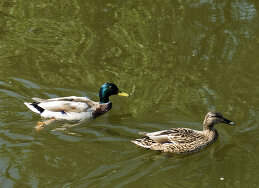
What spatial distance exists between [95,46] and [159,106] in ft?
10.2

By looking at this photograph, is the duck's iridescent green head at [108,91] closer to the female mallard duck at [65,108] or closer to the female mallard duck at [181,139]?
the female mallard duck at [65,108]

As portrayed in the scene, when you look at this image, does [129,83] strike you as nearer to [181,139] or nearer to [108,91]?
[108,91]

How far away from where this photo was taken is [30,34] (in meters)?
12.4

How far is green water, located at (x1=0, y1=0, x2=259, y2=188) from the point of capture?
25.0 ft

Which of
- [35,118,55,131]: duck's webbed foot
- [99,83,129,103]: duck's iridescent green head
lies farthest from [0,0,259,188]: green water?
[99,83,129,103]: duck's iridescent green head

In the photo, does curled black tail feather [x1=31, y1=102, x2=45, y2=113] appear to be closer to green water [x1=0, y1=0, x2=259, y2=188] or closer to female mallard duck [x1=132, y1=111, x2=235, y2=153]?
green water [x1=0, y1=0, x2=259, y2=188]

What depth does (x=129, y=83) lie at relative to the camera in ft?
34.8

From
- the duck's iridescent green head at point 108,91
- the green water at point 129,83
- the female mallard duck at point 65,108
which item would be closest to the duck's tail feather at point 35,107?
the female mallard duck at point 65,108

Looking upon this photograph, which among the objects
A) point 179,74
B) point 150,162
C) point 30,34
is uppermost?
point 30,34

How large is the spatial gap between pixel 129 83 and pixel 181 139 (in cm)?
273

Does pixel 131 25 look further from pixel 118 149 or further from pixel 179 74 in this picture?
pixel 118 149

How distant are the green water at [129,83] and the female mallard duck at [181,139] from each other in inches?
6.3

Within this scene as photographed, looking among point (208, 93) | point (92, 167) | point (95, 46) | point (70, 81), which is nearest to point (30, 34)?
point (95, 46)

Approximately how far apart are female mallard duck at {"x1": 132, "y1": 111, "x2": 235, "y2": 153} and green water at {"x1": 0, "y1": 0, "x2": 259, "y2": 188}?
0.16m
